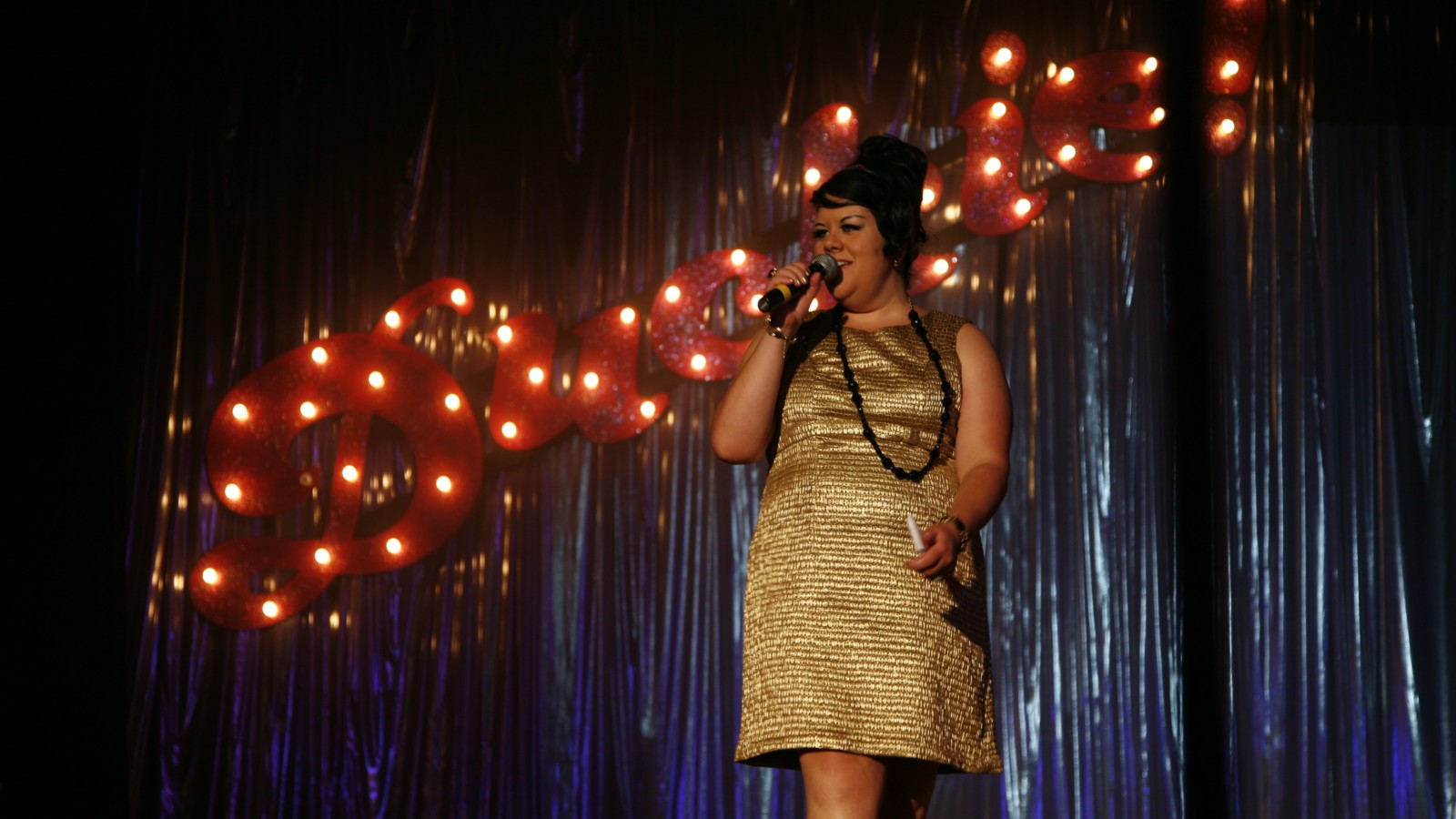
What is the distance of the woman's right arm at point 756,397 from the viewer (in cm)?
199

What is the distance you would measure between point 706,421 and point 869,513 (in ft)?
6.23

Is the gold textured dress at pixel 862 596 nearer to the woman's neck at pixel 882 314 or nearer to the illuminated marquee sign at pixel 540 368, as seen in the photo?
the woman's neck at pixel 882 314

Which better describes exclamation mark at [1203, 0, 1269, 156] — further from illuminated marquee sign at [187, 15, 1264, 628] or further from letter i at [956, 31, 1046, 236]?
letter i at [956, 31, 1046, 236]

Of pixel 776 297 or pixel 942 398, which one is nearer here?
pixel 776 297

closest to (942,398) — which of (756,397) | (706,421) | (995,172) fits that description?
(756,397)

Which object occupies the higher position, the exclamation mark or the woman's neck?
the exclamation mark

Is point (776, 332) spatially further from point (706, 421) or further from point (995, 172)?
point (995, 172)

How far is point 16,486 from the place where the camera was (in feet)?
11.3

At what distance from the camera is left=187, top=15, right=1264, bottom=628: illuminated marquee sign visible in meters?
3.76

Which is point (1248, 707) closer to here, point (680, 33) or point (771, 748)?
point (771, 748)

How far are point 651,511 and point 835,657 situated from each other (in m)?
1.90

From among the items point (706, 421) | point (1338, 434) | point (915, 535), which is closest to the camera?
point (915, 535)

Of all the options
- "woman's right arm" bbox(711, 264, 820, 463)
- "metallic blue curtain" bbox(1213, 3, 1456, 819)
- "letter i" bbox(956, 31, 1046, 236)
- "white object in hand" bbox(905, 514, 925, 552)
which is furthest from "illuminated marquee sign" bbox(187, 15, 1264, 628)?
"white object in hand" bbox(905, 514, 925, 552)

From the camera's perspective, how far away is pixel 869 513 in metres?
1.91
